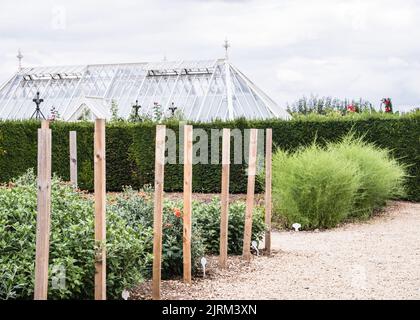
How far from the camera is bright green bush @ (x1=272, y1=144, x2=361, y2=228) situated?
1320 cm

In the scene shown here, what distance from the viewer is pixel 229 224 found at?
9.49 meters

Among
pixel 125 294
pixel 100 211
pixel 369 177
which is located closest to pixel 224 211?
pixel 125 294

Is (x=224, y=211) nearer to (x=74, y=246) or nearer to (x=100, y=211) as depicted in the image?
(x=74, y=246)

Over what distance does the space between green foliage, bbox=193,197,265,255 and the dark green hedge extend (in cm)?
789

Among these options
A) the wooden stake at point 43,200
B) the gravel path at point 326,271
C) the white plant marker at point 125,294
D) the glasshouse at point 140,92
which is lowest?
the gravel path at point 326,271

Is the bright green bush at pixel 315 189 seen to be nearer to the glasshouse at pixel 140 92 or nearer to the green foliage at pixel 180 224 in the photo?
the green foliage at pixel 180 224

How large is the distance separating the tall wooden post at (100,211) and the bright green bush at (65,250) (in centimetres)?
9

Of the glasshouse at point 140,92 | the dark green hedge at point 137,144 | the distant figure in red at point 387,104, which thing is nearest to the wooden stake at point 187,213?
the dark green hedge at point 137,144

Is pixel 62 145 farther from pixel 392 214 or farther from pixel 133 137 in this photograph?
pixel 392 214

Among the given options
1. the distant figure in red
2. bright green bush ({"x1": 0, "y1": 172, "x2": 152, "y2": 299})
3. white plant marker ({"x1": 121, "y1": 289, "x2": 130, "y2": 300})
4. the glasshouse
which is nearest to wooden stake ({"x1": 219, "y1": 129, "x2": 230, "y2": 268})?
bright green bush ({"x1": 0, "y1": 172, "x2": 152, "y2": 299})

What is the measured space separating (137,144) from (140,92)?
7.40m

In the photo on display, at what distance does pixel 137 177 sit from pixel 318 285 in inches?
490

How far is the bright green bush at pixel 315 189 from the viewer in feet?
43.3
